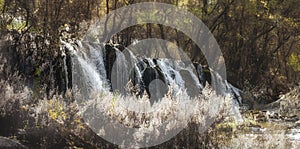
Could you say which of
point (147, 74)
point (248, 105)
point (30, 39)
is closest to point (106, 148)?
point (30, 39)

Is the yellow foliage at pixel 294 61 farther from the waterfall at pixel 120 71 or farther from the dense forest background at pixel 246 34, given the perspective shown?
the waterfall at pixel 120 71

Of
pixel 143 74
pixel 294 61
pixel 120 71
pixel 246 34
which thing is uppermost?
pixel 246 34

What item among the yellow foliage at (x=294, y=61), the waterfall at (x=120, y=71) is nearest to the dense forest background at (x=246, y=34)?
the yellow foliage at (x=294, y=61)

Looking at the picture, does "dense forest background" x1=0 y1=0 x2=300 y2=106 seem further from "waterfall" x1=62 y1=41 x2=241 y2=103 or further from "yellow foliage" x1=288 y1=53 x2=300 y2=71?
"waterfall" x1=62 y1=41 x2=241 y2=103

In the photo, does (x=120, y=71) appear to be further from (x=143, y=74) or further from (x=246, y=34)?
(x=246, y=34)

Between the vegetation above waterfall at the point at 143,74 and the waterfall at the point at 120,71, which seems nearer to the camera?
the vegetation above waterfall at the point at 143,74

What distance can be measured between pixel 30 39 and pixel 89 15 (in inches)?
222

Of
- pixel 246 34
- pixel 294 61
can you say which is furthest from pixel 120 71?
pixel 294 61

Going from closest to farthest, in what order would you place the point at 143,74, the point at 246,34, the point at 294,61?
the point at 143,74
the point at 246,34
the point at 294,61

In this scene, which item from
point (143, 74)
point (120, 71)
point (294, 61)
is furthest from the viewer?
point (294, 61)

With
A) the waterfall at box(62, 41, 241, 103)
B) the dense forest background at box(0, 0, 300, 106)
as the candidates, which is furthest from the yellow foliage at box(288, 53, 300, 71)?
the waterfall at box(62, 41, 241, 103)

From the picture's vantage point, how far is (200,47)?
839 inches

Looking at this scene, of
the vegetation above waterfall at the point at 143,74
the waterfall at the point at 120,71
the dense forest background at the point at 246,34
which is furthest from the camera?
the dense forest background at the point at 246,34

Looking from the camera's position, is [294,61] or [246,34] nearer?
[246,34]
